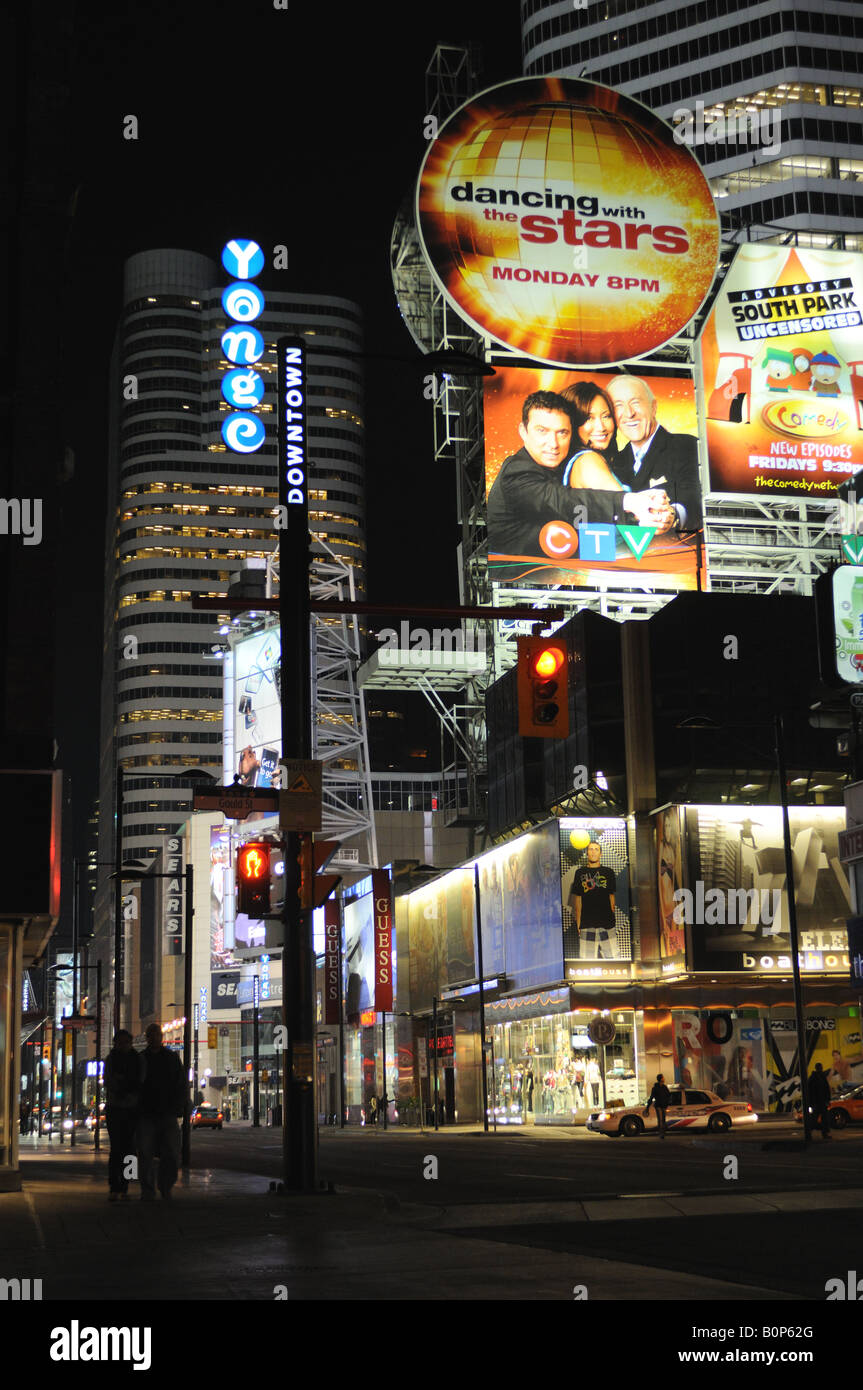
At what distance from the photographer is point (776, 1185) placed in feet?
74.7

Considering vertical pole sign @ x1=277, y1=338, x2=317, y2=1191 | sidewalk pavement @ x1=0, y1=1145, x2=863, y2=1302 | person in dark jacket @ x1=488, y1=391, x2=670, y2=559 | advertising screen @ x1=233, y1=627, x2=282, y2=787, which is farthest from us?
advertising screen @ x1=233, y1=627, x2=282, y2=787

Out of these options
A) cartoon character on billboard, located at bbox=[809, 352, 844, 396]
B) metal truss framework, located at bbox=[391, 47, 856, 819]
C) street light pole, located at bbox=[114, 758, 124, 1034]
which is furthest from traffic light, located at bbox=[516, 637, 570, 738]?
cartoon character on billboard, located at bbox=[809, 352, 844, 396]

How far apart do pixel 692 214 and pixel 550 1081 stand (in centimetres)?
3856

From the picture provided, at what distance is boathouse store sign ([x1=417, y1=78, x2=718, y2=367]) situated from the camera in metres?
69.3

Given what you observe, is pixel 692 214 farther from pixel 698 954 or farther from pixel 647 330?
pixel 698 954

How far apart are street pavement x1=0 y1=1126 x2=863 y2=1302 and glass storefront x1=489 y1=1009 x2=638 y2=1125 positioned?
34100 mm

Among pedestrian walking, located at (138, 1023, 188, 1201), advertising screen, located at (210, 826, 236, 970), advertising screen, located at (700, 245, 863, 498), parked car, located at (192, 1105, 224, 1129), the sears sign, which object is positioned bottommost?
parked car, located at (192, 1105, 224, 1129)

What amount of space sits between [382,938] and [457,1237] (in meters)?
69.2

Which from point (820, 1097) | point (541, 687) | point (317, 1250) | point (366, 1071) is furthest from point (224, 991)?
point (317, 1250)

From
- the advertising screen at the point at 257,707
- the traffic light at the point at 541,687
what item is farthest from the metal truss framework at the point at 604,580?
the traffic light at the point at 541,687

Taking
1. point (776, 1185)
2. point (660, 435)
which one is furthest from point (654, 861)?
point (776, 1185)

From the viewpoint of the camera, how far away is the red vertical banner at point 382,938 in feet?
270

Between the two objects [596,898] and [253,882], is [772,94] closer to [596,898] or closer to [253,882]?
[596,898]

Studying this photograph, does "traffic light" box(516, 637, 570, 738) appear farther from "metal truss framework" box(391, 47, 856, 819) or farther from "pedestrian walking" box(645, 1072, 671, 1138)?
"metal truss framework" box(391, 47, 856, 819)
